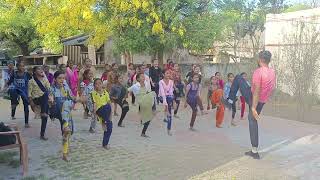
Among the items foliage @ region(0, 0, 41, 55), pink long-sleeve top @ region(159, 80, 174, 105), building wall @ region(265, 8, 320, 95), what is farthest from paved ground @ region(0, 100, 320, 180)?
foliage @ region(0, 0, 41, 55)

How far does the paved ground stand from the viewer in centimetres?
672

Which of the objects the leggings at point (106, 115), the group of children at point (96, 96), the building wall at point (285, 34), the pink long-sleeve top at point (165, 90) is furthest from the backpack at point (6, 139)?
the building wall at point (285, 34)

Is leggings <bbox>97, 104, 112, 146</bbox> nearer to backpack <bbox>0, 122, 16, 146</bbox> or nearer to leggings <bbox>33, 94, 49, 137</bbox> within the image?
leggings <bbox>33, 94, 49, 137</bbox>

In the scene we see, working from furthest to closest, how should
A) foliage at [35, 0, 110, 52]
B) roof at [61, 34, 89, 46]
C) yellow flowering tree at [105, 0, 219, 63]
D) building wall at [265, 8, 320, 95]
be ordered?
roof at [61, 34, 89, 46], foliage at [35, 0, 110, 52], yellow flowering tree at [105, 0, 219, 63], building wall at [265, 8, 320, 95]

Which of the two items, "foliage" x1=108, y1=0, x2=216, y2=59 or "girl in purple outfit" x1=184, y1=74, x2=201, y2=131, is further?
"foliage" x1=108, y1=0, x2=216, y2=59

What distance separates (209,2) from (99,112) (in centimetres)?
1085

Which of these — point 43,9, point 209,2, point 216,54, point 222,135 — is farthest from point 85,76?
point 216,54

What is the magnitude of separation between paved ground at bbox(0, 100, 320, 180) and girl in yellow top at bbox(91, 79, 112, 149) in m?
0.31

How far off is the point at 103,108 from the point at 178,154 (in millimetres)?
1507

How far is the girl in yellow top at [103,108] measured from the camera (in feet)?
26.8

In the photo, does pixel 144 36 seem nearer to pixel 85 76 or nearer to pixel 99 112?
pixel 85 76

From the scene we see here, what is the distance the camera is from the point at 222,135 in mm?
9812

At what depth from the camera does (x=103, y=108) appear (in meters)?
8.17

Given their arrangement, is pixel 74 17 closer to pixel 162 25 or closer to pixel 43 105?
pixel 162 25
